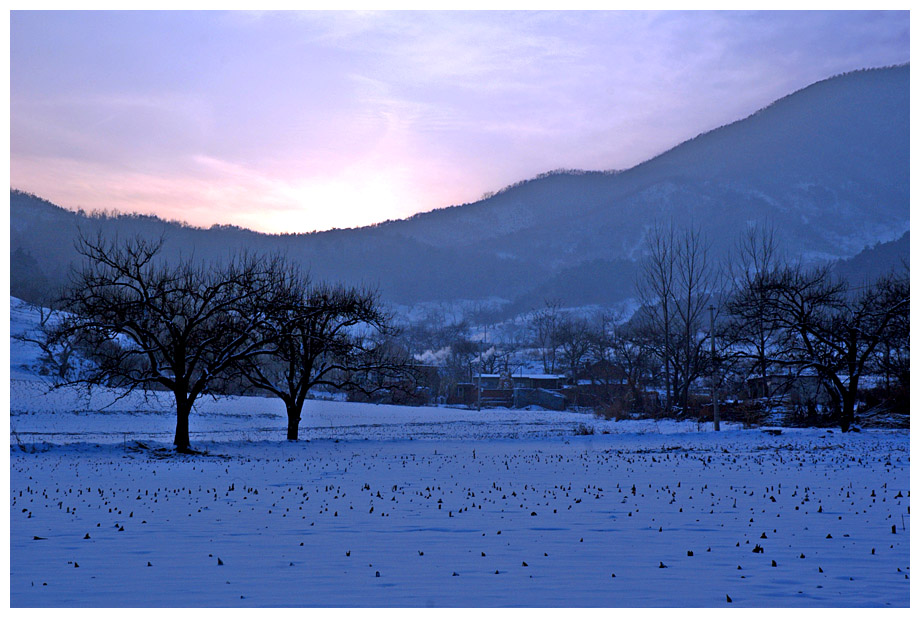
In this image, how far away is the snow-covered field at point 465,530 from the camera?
802cm

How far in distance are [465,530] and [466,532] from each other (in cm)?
16

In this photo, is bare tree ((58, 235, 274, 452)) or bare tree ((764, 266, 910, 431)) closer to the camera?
bare tree ((58, 235, 274, 452))

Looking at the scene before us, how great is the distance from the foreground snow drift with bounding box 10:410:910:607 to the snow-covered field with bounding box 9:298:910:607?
0.05 metres

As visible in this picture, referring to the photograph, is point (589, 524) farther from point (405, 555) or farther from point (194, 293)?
point (194, 293)

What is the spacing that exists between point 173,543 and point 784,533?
362 inches

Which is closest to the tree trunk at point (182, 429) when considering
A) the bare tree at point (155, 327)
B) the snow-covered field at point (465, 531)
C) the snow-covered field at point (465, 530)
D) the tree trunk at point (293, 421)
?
the bare tree at point (155, 327)

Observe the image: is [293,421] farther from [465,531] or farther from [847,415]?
[847,415]

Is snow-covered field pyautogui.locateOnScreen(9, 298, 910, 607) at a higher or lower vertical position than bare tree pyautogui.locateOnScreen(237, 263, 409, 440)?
lower

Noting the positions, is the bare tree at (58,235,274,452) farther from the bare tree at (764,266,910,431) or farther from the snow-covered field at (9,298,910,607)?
the bare tree at (764,266,910,431)

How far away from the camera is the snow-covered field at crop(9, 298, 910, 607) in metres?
Answer: 8.02

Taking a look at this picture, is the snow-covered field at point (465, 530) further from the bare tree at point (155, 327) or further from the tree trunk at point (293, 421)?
the tree trunk at point (293, 421)

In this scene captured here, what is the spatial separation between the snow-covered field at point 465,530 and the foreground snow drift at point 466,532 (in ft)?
0.15

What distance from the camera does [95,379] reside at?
26.8 metres

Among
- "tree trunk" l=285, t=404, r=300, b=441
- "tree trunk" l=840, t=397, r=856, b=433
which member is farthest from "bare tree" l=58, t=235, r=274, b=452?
"tree trunk" l=840, t=397, r=856, b=433
